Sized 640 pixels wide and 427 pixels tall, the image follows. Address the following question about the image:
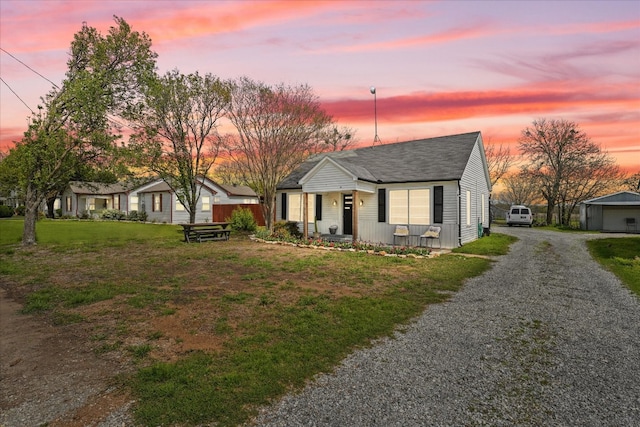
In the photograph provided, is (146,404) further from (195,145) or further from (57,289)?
(195,145)

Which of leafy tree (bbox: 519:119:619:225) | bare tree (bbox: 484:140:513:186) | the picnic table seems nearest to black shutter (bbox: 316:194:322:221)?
the picnic table

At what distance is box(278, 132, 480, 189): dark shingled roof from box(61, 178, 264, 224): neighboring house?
13226 mm

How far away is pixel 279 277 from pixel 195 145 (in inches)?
640

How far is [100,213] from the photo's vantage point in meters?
39.0

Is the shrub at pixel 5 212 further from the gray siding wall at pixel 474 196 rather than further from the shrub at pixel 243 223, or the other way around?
the gray siding wall at pixel 474 196

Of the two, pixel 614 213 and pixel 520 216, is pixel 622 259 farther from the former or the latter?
pixel 520 216

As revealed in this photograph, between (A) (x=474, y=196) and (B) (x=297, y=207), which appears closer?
(A) (x=474, y=196)

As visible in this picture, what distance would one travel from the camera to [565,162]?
3609 cm

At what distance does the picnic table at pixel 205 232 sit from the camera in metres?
18.0

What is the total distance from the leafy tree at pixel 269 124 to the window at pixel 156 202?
15773mm

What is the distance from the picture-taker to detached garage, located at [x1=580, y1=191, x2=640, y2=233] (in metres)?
26.6

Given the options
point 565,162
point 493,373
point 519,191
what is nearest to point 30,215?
point 493,373

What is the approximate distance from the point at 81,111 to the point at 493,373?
19916 mm

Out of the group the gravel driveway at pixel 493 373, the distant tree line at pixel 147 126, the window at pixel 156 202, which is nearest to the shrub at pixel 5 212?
the window at pixel 156 202
